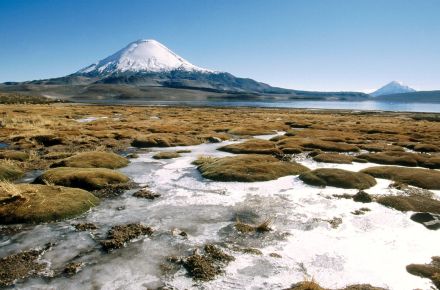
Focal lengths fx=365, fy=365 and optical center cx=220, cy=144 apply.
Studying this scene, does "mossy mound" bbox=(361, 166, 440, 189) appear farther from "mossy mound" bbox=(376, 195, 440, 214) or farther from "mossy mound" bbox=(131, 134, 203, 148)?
"mossy mound" bbox=(131, 134, 203, 148)

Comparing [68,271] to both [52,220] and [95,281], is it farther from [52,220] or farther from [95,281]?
[52,220]

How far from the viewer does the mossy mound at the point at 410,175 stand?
26047 millimetres

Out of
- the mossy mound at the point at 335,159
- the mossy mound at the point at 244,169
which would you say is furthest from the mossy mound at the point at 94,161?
the mossy mound at the point at 335,159

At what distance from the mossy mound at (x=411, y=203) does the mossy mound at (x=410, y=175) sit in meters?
4.23

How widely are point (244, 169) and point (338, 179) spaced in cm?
693

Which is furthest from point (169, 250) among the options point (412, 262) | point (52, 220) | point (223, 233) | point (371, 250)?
point (412, 262)

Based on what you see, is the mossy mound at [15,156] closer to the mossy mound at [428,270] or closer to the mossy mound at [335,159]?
the mossy mound at [335,159]

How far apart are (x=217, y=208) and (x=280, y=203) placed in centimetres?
384

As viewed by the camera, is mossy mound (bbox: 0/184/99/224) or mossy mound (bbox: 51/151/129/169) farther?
mossy mound (bbox: 51/151/129/169)

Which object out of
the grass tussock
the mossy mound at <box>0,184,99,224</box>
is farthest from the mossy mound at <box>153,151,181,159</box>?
the grass tussock

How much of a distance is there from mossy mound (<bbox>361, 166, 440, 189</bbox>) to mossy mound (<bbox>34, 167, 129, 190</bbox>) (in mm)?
19728

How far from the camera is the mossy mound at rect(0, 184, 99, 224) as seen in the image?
58.7ft

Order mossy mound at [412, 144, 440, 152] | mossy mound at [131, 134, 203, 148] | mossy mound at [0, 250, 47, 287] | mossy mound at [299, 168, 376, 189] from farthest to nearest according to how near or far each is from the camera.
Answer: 1. mossy mound at [131, 134, 203, 148]
2. mossy mound at [412, 144, 440, 152]
3. mossy mound at [299, 168, 376, 189]
4. mossy mound at [0, 250, 47, 287]

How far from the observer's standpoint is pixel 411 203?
69.1 feet
